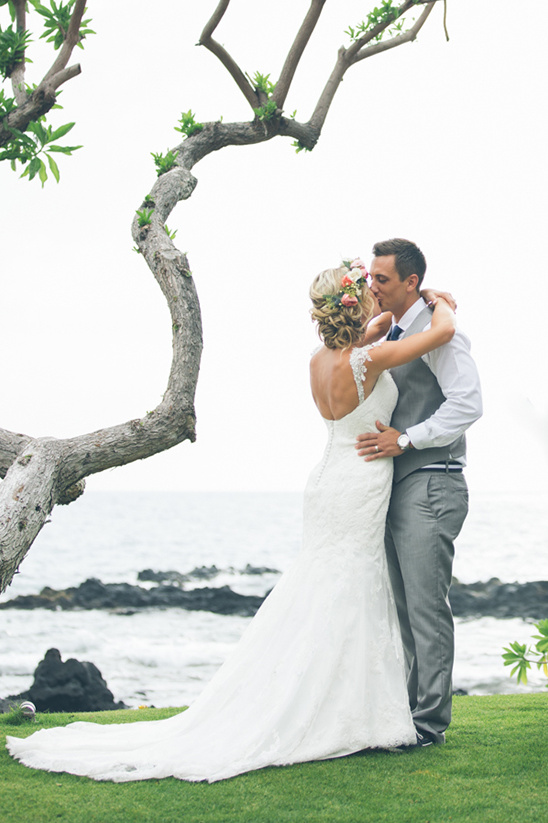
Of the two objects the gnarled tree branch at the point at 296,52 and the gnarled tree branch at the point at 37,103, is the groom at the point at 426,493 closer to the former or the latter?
the gnarled tree branch at the point at 296,52

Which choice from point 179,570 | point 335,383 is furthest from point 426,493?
point 179,570

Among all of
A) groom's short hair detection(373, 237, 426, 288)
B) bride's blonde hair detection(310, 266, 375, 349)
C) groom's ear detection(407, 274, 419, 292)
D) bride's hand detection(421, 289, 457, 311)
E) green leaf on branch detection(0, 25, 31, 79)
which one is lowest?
bride's blonde hair detection(310, 266, 375, 349)

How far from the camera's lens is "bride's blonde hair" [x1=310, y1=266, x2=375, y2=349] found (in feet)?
13.0

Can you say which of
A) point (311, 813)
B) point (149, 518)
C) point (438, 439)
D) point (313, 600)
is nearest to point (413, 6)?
point (438, 439)

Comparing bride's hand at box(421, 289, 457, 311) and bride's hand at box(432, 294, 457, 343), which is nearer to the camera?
bride's hand at box(432, 294, 457, 343)

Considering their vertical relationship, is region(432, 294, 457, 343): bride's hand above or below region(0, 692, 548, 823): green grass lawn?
above

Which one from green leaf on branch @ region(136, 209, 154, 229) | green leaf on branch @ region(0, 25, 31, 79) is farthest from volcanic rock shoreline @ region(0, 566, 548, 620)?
green leaf on branch @ region(0, 25, 31, 79)

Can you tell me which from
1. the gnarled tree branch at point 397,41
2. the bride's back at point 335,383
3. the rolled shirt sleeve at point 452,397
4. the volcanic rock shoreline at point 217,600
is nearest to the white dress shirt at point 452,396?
the rolled shirt sleeve at point 452,397

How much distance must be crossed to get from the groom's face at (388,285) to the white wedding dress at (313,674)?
458 mm

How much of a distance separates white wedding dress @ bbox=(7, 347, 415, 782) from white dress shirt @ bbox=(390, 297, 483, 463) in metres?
0.26

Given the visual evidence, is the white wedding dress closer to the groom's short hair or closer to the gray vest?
the gray vest

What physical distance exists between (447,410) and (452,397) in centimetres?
8

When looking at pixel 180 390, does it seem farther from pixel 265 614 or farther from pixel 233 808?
pixel 233 808

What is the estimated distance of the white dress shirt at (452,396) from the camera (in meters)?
3.93
